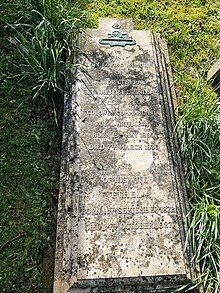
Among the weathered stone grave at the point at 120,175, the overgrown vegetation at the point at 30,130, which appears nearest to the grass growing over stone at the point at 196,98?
the weathered stone grave at the point at 120,175

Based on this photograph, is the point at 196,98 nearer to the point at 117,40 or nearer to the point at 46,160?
the point at 117,40

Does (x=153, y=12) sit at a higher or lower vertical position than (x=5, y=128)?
higher

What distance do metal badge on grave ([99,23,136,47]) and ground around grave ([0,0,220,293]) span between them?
651 mm

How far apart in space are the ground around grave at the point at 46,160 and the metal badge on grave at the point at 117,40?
2.13ft

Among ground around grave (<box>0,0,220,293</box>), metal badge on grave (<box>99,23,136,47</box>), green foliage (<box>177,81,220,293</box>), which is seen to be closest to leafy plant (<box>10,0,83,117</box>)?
ground around grave (<box>0,0,220,293</box>)

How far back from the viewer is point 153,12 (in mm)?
5074

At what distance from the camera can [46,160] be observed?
3838 millimetres

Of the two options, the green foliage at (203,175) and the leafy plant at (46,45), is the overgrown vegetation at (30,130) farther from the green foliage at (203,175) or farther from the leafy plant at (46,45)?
the green foliage at (203,175)

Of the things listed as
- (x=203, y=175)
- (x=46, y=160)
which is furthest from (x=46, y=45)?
(x=203, y=175)

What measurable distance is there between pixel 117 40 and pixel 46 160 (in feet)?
4.30

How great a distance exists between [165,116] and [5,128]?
4.57ft

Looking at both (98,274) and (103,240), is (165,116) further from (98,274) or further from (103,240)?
A: (98,274)

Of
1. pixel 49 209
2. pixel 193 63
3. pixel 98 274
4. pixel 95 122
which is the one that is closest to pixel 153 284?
pixel 98 274

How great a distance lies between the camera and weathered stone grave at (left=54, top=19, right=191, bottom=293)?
3.00m
